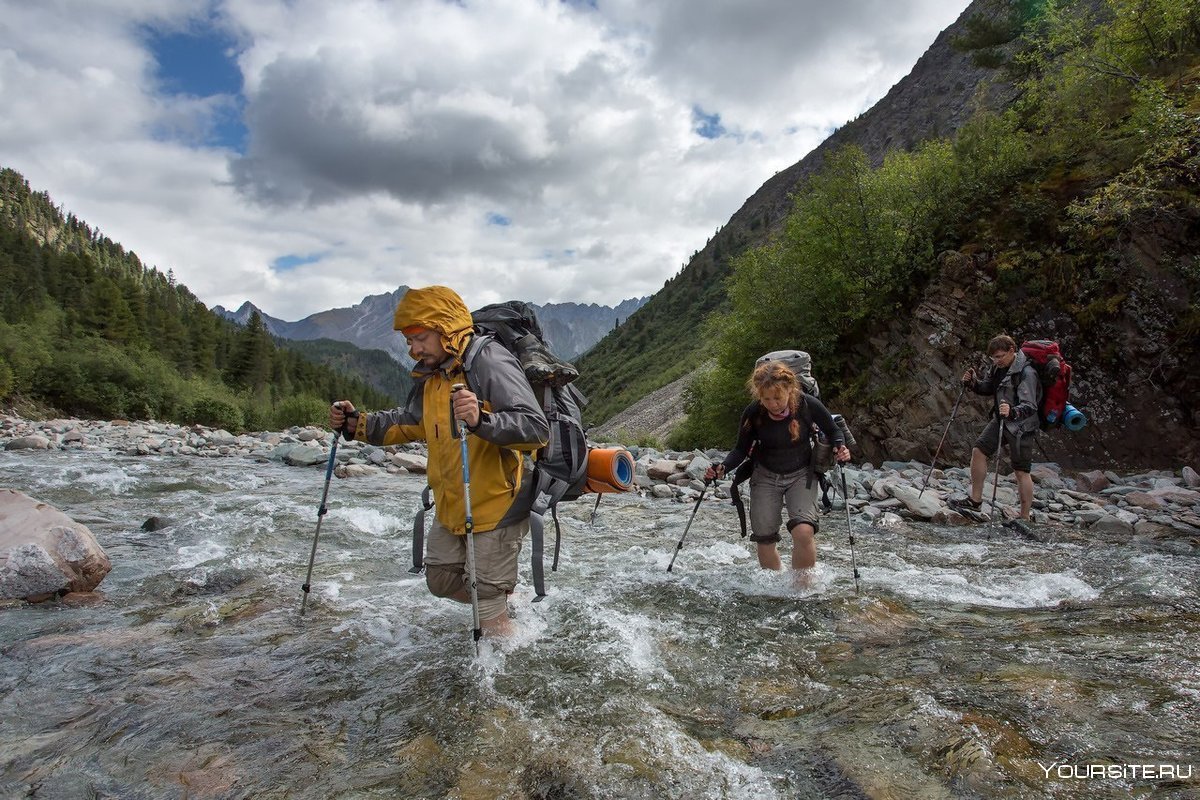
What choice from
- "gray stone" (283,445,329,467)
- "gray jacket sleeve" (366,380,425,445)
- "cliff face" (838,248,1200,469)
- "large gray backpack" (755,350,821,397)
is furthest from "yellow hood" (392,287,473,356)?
"gray stone" (283,445,329,467)

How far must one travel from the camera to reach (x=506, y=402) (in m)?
4.96

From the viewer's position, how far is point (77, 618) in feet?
21.3

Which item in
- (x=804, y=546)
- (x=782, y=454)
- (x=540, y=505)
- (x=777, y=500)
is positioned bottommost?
(x=804, y=546)

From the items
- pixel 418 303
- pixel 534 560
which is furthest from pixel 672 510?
pixel 418 303

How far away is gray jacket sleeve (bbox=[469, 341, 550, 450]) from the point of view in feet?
15.6

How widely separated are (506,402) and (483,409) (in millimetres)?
190

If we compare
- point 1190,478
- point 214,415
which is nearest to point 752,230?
point 214,415

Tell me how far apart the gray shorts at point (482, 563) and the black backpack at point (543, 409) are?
0.15 meters

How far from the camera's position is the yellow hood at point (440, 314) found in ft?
16.9

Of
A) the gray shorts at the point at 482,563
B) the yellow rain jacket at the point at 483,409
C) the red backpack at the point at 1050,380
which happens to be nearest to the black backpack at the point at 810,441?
the gray shorts at the point at 482,563

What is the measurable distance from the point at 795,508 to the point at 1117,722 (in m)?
3.49

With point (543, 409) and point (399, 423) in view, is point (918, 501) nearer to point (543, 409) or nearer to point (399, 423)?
point (543, 409)

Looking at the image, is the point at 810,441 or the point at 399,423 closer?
the point at 399,423

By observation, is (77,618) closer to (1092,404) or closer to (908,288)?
(1092,404)
